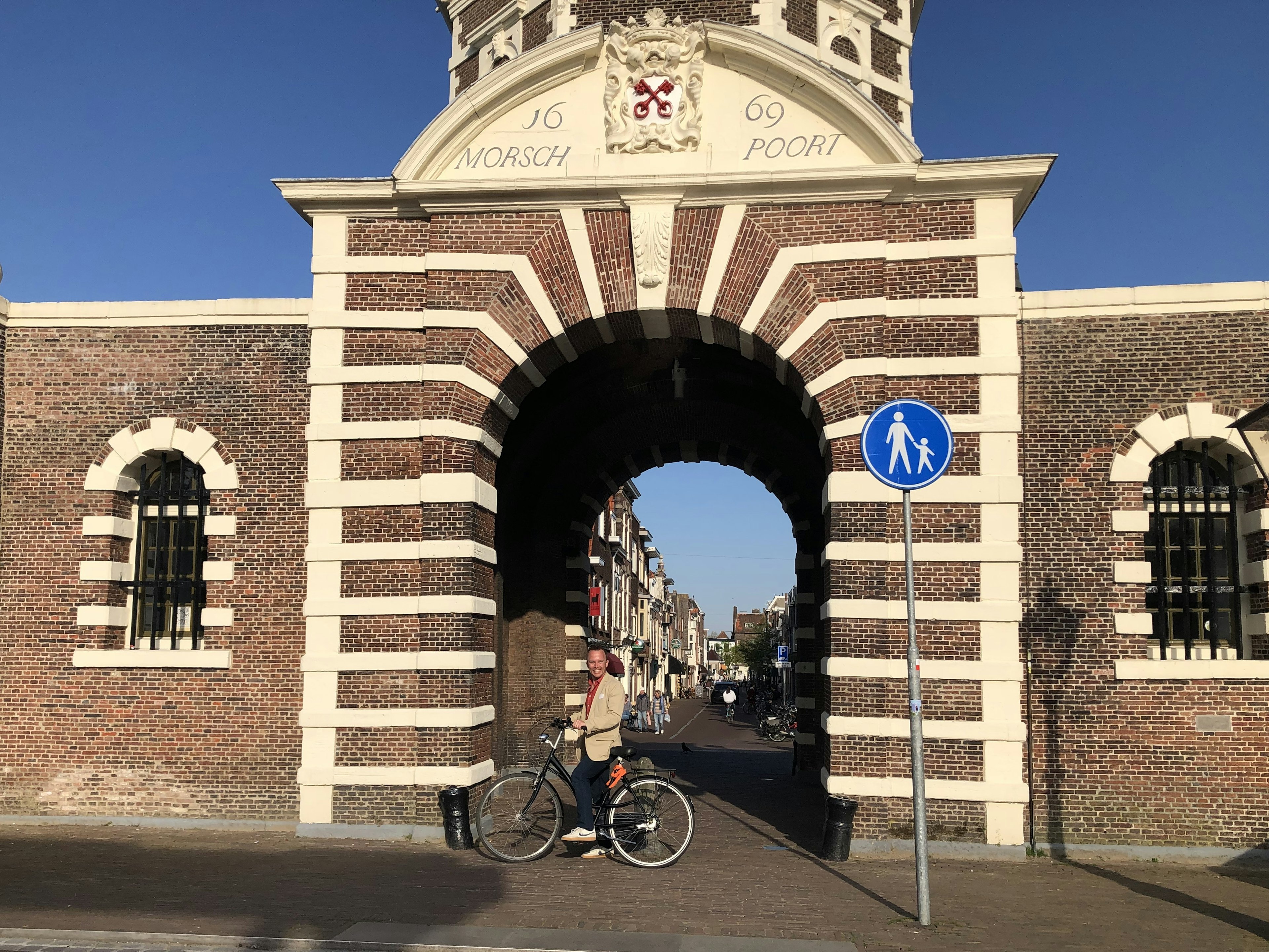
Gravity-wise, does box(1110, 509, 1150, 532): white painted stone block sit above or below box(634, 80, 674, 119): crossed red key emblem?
below

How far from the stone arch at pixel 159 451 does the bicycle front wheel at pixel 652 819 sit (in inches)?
244

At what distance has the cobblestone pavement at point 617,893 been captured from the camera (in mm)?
7484

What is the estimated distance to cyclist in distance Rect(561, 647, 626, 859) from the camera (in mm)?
9828

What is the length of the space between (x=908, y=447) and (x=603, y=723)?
3.94m

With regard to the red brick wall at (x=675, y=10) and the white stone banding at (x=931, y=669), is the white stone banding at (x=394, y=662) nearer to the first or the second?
the white stone banding at (x=931, y=669)

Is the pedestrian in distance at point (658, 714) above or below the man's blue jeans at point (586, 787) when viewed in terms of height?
below

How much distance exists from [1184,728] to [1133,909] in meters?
3.27

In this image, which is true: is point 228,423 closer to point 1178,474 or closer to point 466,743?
point 466,743

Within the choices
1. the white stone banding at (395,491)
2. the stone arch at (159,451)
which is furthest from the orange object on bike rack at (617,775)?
the stone arch at (159,451)

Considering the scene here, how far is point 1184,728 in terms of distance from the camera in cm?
1113

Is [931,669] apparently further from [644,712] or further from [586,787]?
[644,712]

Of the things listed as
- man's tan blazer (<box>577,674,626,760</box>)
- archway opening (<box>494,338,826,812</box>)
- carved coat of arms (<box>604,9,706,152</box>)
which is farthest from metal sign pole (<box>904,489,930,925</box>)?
archway opening (<box>494,338,826,812</box>)

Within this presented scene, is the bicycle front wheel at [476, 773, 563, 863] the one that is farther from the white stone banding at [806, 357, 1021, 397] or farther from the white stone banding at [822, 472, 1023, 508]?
the white stone banding at [806, 357, 1021, 397]

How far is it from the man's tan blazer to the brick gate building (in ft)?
6.23
